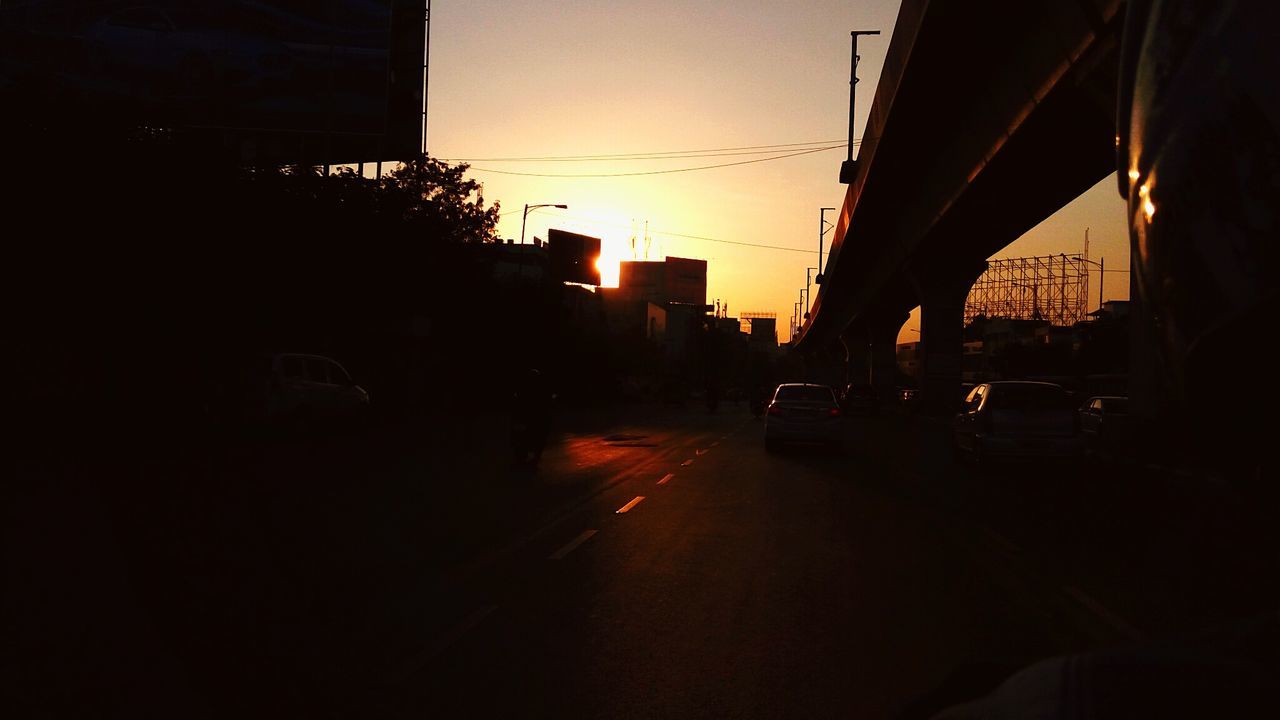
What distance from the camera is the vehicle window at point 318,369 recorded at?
2541 cm

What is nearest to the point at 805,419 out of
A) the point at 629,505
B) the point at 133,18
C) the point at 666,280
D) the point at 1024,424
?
the point at 1024,424

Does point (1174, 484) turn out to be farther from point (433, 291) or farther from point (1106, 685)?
point (433, 291)

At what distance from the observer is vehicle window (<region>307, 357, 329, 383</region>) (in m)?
25.4

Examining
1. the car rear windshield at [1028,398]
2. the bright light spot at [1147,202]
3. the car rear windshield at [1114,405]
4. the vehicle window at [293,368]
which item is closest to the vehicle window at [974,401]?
the car rear windshield at [1028,398]

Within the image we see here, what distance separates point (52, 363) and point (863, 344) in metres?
68.8

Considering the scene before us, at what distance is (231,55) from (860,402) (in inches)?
1246

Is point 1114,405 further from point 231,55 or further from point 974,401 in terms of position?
point 231,55

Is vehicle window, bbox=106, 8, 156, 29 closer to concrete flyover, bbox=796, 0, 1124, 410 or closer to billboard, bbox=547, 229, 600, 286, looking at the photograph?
concrete flyover, bbox=796, 0, 1124, 410

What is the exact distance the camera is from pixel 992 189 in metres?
25.6

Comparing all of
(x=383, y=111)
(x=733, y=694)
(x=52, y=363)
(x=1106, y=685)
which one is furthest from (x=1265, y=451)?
(x=383, y=111)

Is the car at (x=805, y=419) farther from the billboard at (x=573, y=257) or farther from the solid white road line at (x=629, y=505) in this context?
the billboard at (x=573, y=257)

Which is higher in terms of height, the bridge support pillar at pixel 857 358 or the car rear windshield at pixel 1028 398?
the bridge support pillar at pixel 857 358

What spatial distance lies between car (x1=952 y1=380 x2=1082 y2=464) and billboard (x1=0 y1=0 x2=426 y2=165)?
29704mm

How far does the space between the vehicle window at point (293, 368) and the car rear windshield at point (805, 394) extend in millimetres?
11184
